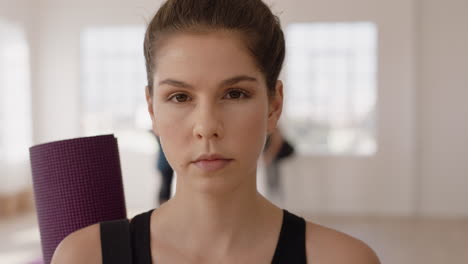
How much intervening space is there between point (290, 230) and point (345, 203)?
199 inches

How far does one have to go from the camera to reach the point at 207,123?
86 centimetres

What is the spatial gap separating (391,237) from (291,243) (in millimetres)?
3986

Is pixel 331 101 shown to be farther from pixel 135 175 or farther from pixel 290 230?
pixel 290 230

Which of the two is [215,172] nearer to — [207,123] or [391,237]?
[207,123]

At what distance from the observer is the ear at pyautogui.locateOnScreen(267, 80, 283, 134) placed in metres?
1.00

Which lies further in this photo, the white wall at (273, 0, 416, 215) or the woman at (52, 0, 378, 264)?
the white wall at (273, 0, 416, 215)

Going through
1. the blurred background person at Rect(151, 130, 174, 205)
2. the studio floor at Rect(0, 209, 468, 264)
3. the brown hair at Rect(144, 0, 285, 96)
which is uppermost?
the brown hair at Rect(144, 0, 285, 96)

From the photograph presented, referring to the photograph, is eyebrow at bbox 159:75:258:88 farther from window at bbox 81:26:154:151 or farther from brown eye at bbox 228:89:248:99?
window at bbox 81:26:154:151

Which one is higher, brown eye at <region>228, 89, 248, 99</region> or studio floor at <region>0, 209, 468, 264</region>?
brown eye at <region>228, 89, 248, 99</region>

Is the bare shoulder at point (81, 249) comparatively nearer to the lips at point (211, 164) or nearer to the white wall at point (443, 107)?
the lips at point (211, 164)

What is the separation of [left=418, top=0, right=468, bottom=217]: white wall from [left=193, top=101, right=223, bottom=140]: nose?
17.4ft

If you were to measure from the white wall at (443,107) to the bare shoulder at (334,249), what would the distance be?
514 centimetres

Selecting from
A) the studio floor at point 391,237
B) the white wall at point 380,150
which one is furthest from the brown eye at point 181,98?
the white wall at point 380,150

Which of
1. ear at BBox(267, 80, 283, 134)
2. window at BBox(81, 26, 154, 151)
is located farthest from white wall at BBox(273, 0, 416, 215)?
ear at BBox(267, 80, 283, 134)
